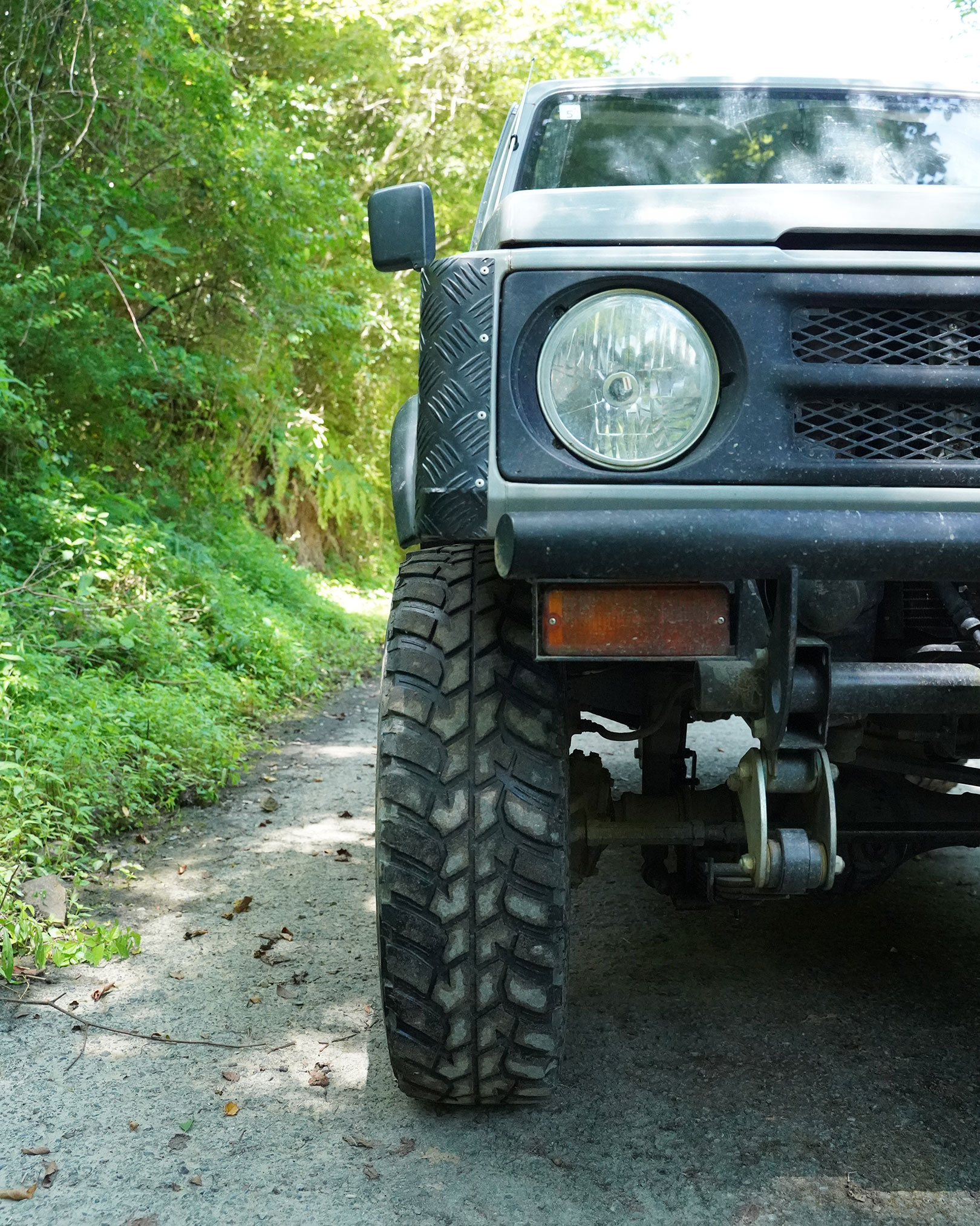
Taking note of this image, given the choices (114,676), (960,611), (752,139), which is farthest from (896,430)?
(114,676)

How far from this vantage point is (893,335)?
1.91 m

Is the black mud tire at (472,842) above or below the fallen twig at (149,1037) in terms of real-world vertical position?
above

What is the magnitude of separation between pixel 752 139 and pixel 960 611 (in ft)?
5.37

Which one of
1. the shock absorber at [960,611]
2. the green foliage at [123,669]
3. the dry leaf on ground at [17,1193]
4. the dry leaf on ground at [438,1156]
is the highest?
the shock absorber at [960,611]

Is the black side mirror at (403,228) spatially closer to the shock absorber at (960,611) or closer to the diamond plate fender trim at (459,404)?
the diamond plate fender trim at (459,404)

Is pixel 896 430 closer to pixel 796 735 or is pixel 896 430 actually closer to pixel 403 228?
pixel 796 735

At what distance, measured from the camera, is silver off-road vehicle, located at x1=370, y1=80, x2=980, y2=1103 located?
1871 mm

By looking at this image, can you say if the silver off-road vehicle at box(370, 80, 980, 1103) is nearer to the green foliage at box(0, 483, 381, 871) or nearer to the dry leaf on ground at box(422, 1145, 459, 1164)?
the dry leaf on ground at box(422, 1145, 459, 1164)

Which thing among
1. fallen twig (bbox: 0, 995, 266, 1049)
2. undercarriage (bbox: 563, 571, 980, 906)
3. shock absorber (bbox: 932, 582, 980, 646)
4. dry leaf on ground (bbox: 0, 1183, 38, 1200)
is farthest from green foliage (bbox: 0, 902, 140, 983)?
shock absorber (bbox: 932, 582, 980, 646)

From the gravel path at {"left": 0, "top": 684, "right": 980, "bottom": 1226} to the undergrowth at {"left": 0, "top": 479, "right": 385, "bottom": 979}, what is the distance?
0.41m

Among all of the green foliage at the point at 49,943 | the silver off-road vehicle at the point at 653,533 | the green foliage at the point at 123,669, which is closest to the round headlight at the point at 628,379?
the silver off-road vehicle at the point at 653,533

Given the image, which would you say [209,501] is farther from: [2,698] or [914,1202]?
[914,1202]

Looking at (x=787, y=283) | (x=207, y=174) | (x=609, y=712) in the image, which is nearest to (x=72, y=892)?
(x=609, y=712)

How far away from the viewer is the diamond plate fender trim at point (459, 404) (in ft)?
6.29
